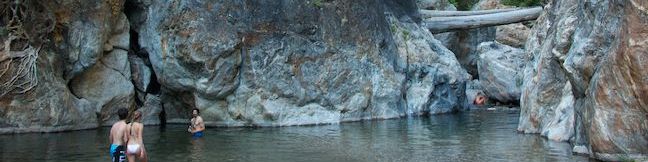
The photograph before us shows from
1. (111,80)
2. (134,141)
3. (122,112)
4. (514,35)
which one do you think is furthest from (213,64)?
(514,35)

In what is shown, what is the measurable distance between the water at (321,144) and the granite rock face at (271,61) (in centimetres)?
148

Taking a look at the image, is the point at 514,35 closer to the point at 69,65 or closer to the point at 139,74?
the point at 139,74

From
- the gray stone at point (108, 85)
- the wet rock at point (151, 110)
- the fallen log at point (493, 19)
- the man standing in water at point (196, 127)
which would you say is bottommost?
the man standing in water at point (196, 127)

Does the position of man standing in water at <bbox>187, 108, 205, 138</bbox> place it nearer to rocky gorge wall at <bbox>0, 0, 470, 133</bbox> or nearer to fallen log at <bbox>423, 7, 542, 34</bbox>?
rocky gorge wall at <bbox>0, 0, 470, 133</bbox>

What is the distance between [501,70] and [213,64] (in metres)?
15.5

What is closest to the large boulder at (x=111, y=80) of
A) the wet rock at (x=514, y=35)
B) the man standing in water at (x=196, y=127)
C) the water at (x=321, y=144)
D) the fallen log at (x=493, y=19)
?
the water at (x=321, y=144)

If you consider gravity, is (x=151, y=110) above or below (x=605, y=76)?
below

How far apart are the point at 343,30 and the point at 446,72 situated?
6129 mm

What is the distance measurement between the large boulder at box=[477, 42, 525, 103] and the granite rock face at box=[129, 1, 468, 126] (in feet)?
25.0

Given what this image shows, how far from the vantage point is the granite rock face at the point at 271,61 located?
28.7 meters

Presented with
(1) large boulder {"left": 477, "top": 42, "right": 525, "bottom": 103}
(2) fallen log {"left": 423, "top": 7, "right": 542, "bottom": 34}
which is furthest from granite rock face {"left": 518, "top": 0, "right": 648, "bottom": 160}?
(1) large boulder {"left": 477, "top": 42, "right": 525, "bottom": 103}

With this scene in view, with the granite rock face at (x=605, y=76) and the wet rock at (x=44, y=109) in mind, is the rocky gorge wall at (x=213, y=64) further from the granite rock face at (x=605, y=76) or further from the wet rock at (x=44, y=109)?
the granite rock face at (x=605, y=76)

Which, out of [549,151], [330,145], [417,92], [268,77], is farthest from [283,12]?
[549,151]

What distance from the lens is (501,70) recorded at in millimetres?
38812
